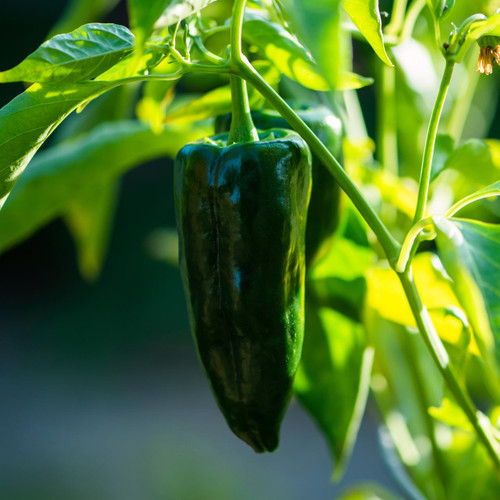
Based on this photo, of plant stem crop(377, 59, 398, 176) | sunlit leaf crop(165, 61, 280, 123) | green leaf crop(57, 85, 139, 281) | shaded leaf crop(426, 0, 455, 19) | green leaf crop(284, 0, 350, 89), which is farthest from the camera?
green leaf crop(57, 85, 139, 281)

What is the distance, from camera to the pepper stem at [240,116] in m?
0.31

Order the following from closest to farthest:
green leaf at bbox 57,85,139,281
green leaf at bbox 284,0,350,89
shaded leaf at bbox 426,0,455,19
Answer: green leaf at bbox 284,0,350,89 < shaded leaf at bbox 426,0,455,19 < green leaf at bbox 57,85,139,281

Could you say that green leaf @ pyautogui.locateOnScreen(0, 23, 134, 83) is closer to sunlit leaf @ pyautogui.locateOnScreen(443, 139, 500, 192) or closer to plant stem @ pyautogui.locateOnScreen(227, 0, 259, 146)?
plant stem @ pyautogui.locateOnScreen(227, 0, 259, 146)

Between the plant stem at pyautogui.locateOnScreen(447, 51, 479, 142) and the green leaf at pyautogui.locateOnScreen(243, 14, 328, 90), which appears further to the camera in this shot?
the plant stem at pyautogui.locateOnScreen(447, 51, 479, 142)

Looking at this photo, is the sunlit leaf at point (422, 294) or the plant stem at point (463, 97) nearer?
the sunlit leaf at point (422, 294)

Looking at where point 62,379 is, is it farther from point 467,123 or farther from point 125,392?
point 467,123

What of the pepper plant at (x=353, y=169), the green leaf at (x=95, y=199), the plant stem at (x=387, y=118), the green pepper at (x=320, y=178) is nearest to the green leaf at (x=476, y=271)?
the pepper plant at (x=353, y=169)

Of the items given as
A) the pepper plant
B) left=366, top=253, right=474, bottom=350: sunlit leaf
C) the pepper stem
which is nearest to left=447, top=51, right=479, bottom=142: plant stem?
the pepper plant

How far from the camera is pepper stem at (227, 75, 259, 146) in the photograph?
0.31 metres

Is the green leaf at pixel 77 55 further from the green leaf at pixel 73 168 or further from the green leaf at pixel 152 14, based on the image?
the green leaf at pixel 73 168

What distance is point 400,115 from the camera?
1.85 feet

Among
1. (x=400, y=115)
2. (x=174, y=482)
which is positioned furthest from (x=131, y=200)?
(x=400, y=115)

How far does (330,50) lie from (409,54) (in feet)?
1.18

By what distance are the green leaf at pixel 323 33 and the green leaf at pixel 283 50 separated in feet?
0.38
